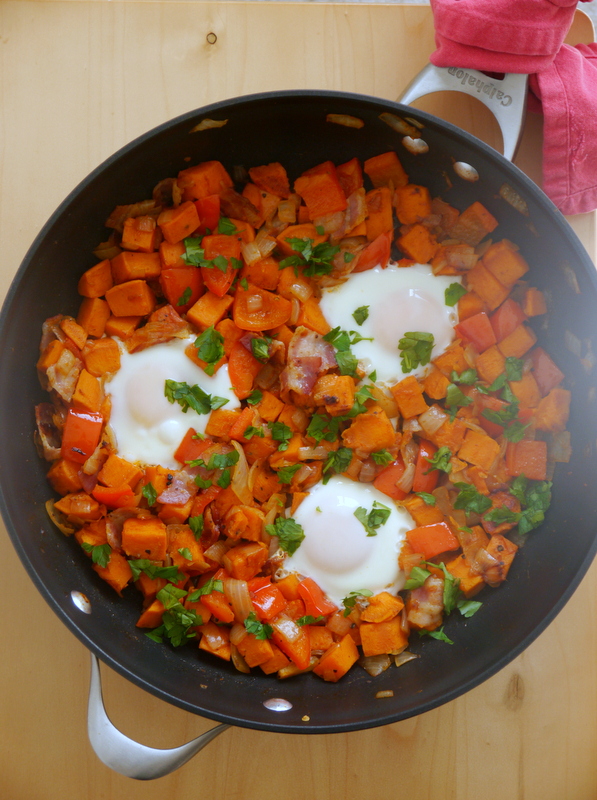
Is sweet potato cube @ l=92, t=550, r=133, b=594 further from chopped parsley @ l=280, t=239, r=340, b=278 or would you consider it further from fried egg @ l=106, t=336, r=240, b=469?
chopped parsley @ l=280, t=239, r=340, b=278

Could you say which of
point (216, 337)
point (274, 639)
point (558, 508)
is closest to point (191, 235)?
point (216, 337)

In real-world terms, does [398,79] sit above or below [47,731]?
above

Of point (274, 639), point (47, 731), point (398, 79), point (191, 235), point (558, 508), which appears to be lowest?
point (47, 731)

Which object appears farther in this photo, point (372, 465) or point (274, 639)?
point (372, 465)

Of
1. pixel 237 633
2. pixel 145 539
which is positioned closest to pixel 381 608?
pixel 237 633

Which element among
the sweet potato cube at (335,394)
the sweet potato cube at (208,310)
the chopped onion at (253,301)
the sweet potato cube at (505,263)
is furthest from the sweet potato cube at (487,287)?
the sweet potato cube at (208,310)

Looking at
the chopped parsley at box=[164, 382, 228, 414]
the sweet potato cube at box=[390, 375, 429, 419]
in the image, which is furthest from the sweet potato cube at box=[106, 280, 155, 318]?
the sweet potato cube at box=[390, 375, 429, 419]

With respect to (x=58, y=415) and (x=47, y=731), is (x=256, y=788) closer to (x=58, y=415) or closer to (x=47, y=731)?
(x=47, y=731)
